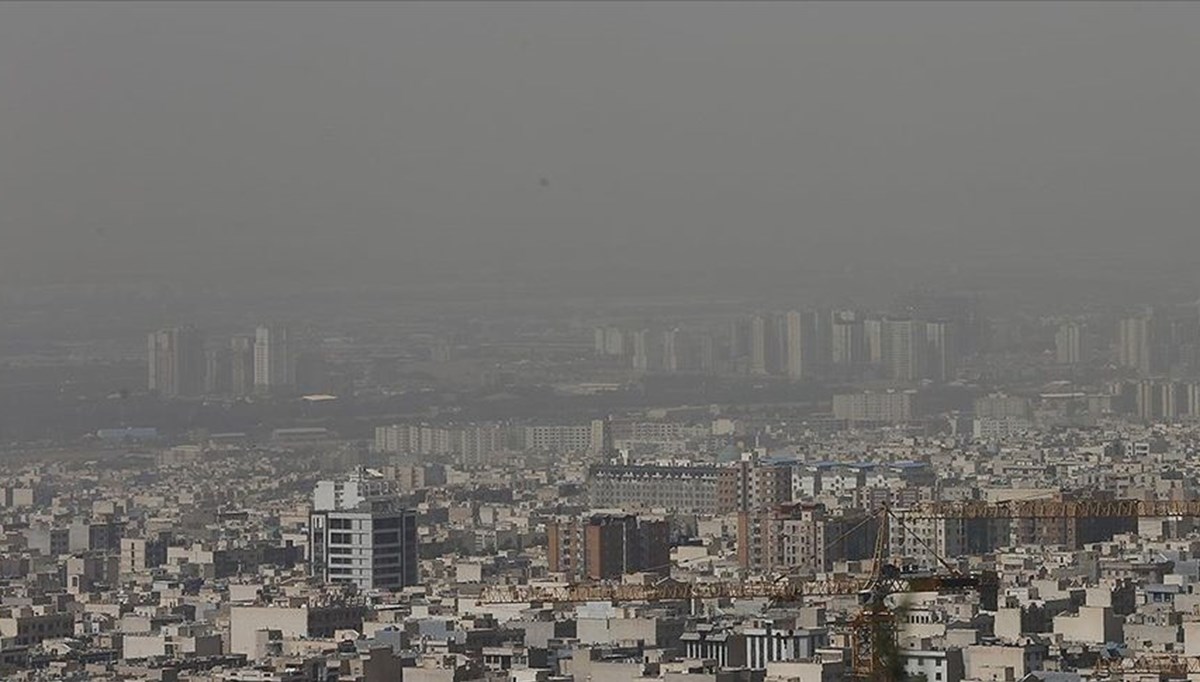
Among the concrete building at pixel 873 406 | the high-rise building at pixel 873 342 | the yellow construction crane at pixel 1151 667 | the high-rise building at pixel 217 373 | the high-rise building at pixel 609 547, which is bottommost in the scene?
the high-rise building at pixel 609 547

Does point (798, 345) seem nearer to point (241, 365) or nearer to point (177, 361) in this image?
point (241, 365)

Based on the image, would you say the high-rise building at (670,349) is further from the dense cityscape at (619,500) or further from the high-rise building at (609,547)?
the high-rise building at (609,547)

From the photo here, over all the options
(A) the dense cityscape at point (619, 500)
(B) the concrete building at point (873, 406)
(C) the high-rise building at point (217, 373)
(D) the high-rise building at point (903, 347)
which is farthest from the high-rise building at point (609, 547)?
(B) the concrete building at point (873, 406)

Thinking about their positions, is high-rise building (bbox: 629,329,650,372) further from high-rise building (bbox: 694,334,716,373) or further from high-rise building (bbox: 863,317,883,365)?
high-rise building (bbox: 863,317,883,365)

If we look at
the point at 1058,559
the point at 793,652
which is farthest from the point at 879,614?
the point at 1058,559

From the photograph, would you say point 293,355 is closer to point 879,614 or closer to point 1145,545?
point 1145,545

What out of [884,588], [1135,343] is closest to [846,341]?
[1135,343]
